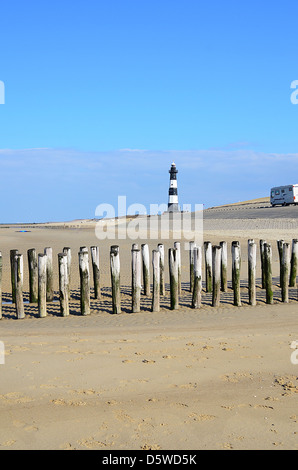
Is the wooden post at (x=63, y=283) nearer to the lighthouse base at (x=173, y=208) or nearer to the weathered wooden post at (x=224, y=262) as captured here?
the weathered wooden post at (x=224, y=262)

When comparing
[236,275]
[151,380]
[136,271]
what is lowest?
[151,380]

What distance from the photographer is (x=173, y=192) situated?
81.6m

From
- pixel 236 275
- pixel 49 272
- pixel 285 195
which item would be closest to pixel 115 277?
pixel 49 272

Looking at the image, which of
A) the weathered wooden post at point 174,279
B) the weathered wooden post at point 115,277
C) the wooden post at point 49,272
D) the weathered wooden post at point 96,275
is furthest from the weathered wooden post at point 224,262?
the wooden post at point 49,272

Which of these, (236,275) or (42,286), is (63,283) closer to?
(42,286)

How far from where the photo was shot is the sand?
486 cm

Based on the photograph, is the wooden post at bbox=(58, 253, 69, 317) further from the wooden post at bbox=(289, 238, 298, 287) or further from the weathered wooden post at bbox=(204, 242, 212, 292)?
the wooden post at bbox=(289, 238, 298, 287)

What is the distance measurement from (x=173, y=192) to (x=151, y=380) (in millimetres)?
75761

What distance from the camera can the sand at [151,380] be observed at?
4.86m

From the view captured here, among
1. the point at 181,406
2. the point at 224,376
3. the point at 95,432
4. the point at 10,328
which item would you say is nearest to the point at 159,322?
the point at 10,328

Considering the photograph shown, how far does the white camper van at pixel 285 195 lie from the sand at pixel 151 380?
51.2 m

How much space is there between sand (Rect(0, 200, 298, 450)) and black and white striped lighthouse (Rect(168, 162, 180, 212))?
69547 millimetres

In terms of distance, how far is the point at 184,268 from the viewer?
695 inches
